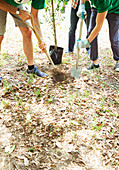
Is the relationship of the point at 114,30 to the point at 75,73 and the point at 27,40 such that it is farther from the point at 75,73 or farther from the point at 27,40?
the point at 27,40

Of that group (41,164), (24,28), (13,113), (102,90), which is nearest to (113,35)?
(102,90)

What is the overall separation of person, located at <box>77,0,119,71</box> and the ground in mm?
429

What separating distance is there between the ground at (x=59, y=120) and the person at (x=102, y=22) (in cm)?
43

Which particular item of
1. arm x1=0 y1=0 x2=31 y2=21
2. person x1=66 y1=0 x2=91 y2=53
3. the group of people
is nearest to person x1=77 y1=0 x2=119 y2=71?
the group of people

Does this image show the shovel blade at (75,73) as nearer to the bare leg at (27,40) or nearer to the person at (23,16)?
the person at (23,16)

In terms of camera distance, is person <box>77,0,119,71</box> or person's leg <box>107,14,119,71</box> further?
person's leg <box>107,14,119,71</box>

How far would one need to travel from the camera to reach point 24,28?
213cm

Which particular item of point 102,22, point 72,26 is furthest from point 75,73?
point 72,26

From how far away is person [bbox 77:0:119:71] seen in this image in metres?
1.71

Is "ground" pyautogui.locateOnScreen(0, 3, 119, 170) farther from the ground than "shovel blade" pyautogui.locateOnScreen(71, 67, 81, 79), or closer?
closer

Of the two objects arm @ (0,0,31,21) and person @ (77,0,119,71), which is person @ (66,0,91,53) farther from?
arm @ (0,0,31,21)

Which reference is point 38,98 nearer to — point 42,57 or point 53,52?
point 53,52

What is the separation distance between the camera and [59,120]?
180cm

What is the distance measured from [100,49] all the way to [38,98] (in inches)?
96.5
